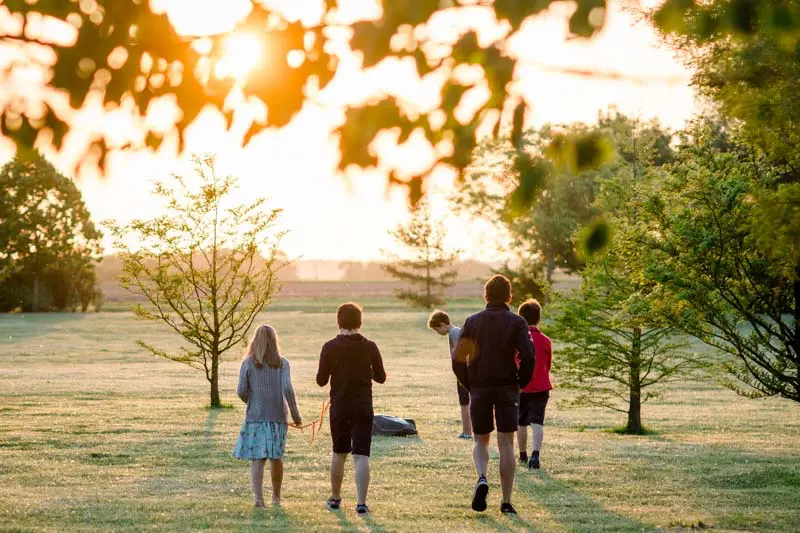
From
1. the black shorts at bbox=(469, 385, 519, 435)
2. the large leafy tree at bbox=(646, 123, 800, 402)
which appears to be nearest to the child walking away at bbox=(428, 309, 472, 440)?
the black shorts at bbox=(469, 385, 519, 435)

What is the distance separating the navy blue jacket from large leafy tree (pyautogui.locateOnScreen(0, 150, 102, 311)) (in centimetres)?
7356

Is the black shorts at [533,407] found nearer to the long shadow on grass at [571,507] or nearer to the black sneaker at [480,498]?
the long shadow on grass at [571,507]

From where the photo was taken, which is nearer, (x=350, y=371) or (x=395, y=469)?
(x=350, y=371)

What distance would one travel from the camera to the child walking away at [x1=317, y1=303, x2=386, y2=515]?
10672 millimetres

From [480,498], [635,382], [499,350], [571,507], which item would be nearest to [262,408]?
[480,498]

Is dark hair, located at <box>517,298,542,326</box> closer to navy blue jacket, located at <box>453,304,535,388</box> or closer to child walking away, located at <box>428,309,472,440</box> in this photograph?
child walking away, located at <box>428,309,472,440</box>

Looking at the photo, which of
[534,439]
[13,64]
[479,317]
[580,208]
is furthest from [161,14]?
[580,208]

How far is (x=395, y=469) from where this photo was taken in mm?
14320

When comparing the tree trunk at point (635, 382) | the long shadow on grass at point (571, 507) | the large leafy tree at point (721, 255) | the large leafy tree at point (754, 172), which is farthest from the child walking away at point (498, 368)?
the tree trunk at point (635, 382)

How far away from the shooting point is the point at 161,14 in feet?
18.5

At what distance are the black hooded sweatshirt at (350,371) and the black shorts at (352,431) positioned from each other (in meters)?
0.05

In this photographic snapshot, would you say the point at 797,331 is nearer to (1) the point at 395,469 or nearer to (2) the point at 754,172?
(2) the point at 754,172

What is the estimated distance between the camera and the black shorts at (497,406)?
10.4m

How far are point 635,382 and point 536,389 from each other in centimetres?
646
